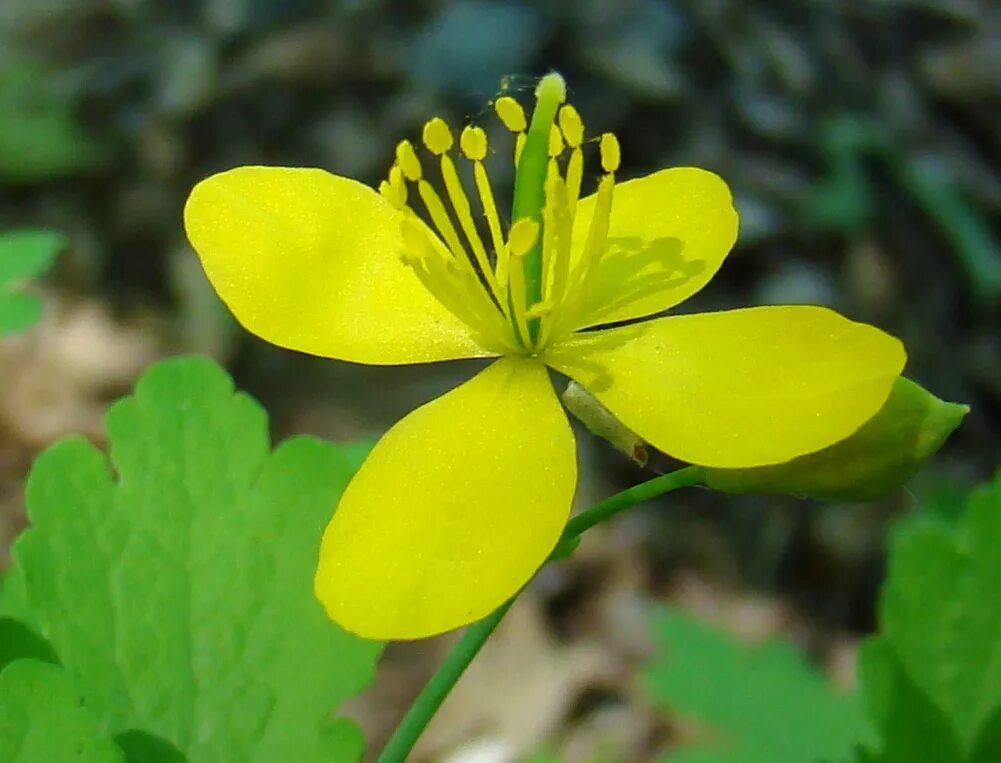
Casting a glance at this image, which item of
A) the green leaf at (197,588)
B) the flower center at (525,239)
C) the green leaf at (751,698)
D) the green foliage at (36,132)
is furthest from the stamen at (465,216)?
the green foliage at (36,132)

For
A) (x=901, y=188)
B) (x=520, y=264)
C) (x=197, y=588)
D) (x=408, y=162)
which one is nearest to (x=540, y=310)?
(x=520, y=264)

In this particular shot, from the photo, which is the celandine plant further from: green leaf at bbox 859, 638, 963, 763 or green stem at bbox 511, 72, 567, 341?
green leaf at bbox 859, 638, 963, 763

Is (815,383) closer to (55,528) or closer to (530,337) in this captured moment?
(530,337)

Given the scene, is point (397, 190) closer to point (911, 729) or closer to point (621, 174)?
point (911, 729)

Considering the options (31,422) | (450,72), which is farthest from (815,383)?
(450,72)

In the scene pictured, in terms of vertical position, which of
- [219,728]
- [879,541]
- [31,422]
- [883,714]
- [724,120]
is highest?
[219,728]

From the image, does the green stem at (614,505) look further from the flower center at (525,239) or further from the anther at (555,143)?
the anther at (555,143)
